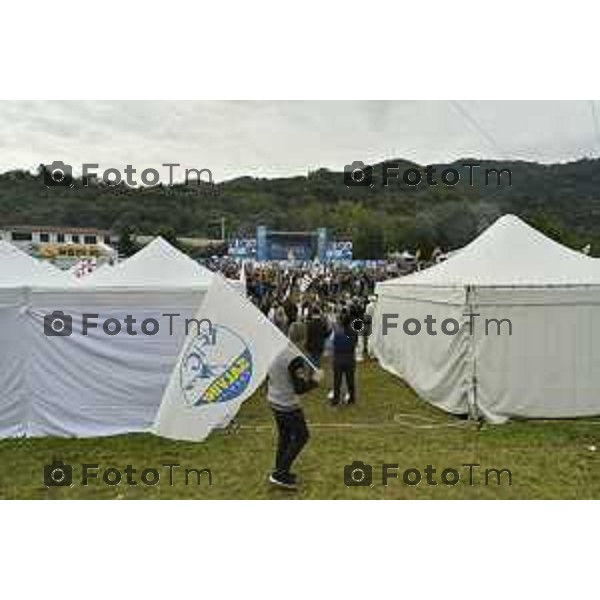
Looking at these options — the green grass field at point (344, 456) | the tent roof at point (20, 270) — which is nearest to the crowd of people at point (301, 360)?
the green grass field at point (344, 456)

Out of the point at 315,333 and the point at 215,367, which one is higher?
the point at 315,333

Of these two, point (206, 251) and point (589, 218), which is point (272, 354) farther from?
point (206, 251)

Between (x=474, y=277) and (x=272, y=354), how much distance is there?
4784 mm

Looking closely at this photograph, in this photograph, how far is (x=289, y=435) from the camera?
632 cm

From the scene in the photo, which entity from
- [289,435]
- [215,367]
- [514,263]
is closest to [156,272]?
[215,367]

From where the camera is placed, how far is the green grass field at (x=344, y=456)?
6.38 metres

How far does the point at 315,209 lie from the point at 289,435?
90907 mm

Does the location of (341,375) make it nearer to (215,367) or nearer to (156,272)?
(156,272)

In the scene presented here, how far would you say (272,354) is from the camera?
21.0ft
